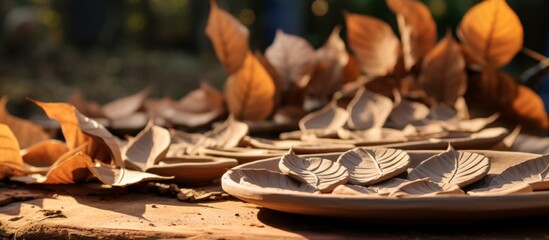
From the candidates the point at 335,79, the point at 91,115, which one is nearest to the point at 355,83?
the point at 335,79

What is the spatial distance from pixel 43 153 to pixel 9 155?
0.33ft

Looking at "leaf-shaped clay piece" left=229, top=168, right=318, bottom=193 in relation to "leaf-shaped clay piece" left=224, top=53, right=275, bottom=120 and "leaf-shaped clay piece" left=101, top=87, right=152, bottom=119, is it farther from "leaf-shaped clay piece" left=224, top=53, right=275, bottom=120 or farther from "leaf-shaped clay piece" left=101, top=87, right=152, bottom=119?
"leaf-shaped clay piece" left=101, top=87, right=152, bottom=119

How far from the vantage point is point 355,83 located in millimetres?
1519

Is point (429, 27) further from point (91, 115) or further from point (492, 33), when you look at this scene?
point (91, 115)

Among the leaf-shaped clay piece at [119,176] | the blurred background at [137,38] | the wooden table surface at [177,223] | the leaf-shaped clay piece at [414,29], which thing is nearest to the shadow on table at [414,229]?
the wooden table surface at [177,223]

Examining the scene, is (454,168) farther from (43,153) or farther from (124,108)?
(124,108)

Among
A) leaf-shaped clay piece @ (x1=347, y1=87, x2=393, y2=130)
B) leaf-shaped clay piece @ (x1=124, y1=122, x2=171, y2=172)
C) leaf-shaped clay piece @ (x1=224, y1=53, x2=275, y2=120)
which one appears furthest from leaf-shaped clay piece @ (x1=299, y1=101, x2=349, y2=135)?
leaf-shaped clay piece @ (x1=124, y1=122, x2=171, y2=172)

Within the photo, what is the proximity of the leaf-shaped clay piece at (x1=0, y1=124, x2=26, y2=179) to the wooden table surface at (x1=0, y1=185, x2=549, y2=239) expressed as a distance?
8 centimetres

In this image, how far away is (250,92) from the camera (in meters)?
1.45

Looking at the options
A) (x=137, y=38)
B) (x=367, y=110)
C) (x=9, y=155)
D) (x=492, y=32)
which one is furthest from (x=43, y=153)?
(x=137, y=38)

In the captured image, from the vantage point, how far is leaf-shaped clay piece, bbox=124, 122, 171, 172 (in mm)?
1077

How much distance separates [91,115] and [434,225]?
3.14 feet

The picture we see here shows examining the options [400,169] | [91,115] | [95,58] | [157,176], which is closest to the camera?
[400,169]

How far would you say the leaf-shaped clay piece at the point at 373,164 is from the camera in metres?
0.89
